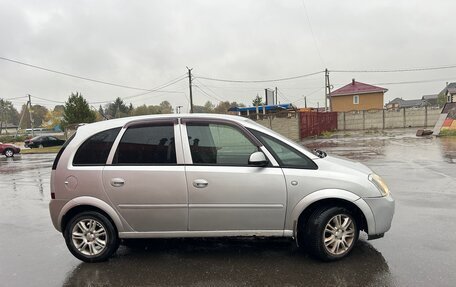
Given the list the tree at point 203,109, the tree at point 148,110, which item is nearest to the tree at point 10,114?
the tree at point 148,110

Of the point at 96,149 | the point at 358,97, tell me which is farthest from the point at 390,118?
the point at 96,149

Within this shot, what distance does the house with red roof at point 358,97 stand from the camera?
51.6 meters

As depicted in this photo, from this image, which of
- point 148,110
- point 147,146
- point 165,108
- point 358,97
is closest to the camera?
point 147,146

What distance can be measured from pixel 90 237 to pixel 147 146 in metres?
1.32

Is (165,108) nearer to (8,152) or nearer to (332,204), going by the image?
(8,152)

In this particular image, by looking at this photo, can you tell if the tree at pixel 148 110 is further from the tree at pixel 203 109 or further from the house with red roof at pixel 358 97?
the house with red roof at pixel 358 97

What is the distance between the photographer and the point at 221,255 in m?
4.36

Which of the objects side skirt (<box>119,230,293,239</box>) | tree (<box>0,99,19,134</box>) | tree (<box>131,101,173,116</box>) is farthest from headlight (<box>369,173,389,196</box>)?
tree (<box>0,99,19,134</box>)

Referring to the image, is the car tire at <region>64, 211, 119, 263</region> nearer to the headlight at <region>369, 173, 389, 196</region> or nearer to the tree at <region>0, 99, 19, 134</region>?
the headlight at <region>369, 173, 389, 196</region>

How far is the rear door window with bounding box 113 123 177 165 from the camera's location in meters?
4.18

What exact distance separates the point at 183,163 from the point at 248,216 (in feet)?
3.20

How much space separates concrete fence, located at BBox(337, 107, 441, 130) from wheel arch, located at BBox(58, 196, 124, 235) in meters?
37.3

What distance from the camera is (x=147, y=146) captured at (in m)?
4.24

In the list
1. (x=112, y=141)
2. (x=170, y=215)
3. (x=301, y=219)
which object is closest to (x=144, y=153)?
(x=112, y=141)
